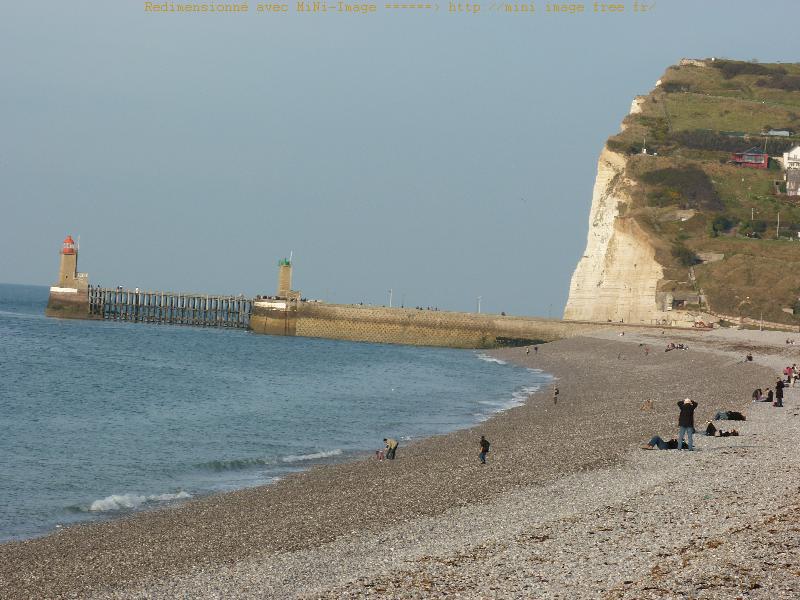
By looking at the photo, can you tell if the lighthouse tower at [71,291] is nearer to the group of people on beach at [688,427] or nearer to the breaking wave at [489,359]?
the breaking wave at [489,359]

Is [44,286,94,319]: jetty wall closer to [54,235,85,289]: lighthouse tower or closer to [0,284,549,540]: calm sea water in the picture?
[54,235,85,289]: lighthouse tower

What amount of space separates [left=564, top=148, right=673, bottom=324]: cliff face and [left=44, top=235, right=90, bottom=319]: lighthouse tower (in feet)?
151

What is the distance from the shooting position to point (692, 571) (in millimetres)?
11516

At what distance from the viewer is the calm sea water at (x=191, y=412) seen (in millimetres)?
22656

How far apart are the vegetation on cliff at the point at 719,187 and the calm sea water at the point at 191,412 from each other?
19414 millimetres

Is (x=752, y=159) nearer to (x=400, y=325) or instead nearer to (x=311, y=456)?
(x=400, y=325)

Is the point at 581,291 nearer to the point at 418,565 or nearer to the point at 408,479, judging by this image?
the point at 408,479

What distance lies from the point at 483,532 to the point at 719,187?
86777 mm

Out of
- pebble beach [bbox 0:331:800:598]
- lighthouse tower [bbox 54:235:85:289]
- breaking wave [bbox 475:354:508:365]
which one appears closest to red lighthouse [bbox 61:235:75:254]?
lighthouse tower [bbox 54:235:85:289]

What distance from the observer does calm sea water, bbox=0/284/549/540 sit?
2266 cm

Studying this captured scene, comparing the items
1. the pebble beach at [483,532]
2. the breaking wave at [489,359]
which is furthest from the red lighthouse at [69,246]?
the pebble beach at [483,532]

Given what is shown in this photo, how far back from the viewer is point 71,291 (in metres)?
102

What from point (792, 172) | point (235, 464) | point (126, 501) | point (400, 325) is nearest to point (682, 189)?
point (792, 172)

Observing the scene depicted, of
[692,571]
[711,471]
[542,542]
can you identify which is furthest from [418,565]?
[711,471]
